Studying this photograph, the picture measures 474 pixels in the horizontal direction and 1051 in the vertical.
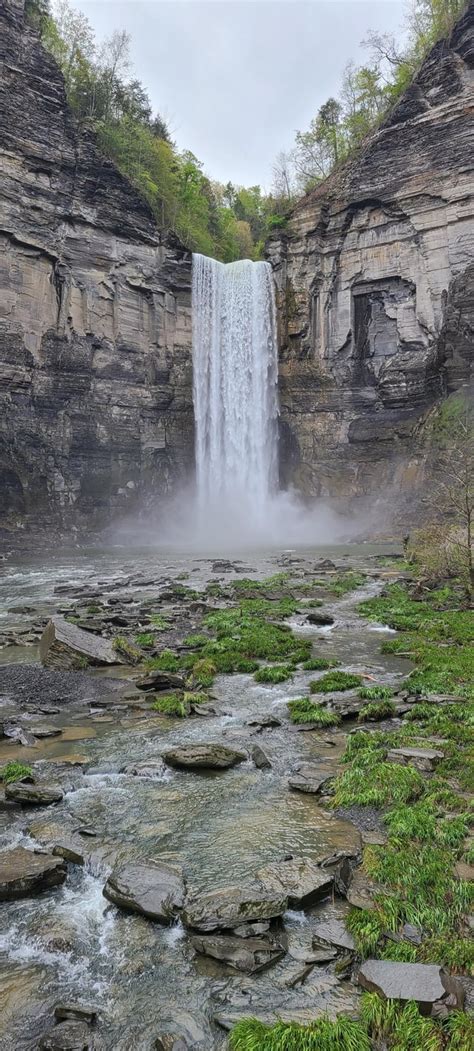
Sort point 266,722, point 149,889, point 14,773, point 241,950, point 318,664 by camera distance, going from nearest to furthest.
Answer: point 241,950, point 149,889, point 14,773, point 266,722, point 318,664

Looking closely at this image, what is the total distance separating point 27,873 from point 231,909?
154 centimetres

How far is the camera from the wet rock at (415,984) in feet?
10.2

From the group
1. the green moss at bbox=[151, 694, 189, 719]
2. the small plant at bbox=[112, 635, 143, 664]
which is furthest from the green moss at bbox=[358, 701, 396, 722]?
the small plant at bbox=[112, 635, 143, 664]

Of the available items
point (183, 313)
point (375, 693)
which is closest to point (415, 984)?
point (375, 693)

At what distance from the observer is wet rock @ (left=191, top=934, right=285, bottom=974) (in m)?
3.63

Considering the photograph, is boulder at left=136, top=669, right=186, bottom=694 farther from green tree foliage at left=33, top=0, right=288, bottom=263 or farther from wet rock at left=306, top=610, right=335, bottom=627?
green tree foliage at left=33, top=0, right=288, bottom=263

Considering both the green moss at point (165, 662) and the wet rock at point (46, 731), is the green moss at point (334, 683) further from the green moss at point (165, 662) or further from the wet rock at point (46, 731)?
the wet rock at point (46, 731)

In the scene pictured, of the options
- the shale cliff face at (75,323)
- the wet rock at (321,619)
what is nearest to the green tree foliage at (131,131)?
the shale cliff face at (75,323)

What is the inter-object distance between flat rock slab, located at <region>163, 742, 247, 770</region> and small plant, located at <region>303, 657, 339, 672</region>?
3659mm

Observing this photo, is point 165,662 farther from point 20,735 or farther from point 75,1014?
point 75,1014

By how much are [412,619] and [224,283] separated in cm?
3850

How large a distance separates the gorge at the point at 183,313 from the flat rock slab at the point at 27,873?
3361cm

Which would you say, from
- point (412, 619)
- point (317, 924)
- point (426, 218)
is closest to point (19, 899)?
point (317, 924)

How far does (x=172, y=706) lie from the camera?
327 inches
